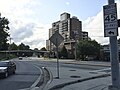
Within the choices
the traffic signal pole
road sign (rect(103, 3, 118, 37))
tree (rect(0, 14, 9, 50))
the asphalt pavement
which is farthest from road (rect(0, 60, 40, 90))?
tree (rect(0, 14, 9, 50))

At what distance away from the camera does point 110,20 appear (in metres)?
10.3

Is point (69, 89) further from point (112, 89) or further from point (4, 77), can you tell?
point (4, 77)

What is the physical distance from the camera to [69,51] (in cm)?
13475

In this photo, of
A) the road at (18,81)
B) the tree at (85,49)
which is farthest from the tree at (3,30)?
the road at (18,81)

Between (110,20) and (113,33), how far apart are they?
51cm

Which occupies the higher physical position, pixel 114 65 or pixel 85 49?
pixel 85 49

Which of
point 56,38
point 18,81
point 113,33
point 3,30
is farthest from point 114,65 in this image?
point 3,30

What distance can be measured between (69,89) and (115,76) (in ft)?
14.2

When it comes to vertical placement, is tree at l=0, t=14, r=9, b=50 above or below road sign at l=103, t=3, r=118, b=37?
Answer: above

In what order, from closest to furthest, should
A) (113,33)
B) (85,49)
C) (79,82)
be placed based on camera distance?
(113,33), (79,82), (85,49)

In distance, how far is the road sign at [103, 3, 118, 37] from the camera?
1016cm

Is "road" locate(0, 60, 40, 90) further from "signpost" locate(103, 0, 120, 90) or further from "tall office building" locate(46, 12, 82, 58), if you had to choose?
"tall office building" locate(46, 12, 82, 58)

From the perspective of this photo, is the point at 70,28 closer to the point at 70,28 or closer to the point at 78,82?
the point at 70,28

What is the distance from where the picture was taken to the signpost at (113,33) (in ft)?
33.3
